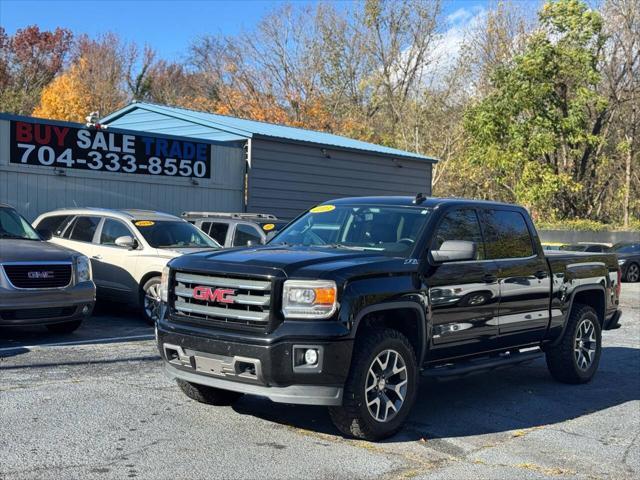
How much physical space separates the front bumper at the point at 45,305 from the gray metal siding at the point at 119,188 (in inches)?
223

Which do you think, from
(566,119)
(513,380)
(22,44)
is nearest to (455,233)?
(513,380)

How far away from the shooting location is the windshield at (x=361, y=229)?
6.47 m

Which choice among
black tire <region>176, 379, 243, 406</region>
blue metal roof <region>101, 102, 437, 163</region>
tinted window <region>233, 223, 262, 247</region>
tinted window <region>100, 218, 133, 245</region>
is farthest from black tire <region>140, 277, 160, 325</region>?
blue metal roof <region>101, 102, 437, 163</region>

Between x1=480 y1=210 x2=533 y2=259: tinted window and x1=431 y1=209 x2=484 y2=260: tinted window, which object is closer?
x1=431 y1=209 x2=484 y2=260: tinted window

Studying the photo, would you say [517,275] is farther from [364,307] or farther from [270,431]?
[270,431]

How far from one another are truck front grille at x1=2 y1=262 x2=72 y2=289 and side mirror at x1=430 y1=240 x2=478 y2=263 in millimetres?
5026

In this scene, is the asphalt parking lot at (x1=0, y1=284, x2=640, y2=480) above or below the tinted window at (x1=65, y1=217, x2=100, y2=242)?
below

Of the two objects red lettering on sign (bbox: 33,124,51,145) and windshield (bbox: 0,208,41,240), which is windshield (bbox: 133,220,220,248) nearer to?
windshield (bbox: 0,208,41,240)

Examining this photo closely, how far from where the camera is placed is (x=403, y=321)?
6.15 meters

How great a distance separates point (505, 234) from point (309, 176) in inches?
499

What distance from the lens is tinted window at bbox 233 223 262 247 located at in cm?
1317

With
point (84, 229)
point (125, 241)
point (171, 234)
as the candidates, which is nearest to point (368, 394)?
point (125, 241)

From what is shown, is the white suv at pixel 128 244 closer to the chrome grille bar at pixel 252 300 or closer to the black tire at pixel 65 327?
the black tire at pixel 65 327

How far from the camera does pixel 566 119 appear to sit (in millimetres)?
31438
